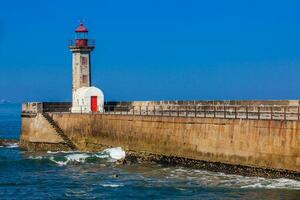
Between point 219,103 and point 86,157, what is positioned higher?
point 219,103

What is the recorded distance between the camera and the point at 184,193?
23.0m

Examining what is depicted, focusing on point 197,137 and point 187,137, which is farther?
point 187,137

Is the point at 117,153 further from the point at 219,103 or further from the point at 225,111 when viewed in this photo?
the point at 225,111

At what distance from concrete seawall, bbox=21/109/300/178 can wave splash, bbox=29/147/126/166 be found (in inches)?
24.1

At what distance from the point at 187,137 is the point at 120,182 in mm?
4934

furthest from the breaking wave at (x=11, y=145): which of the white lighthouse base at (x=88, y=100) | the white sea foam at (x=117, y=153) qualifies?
the white sea foam at (x=117, y=153)

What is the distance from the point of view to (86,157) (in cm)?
3488

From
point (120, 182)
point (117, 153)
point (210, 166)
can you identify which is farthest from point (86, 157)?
point (210, 166)

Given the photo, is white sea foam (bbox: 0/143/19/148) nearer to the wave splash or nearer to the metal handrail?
the metal handrail

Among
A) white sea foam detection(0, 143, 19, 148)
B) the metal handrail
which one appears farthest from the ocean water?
white sea foam detection(0, 143, 19, 148)

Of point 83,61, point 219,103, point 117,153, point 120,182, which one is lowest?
point 120,182

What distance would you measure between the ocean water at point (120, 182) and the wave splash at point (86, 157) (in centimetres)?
5

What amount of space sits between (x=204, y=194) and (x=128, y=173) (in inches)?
268

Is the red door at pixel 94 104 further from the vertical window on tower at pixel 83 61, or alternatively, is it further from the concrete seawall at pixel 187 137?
the concrete seawall at pixel 187 137
